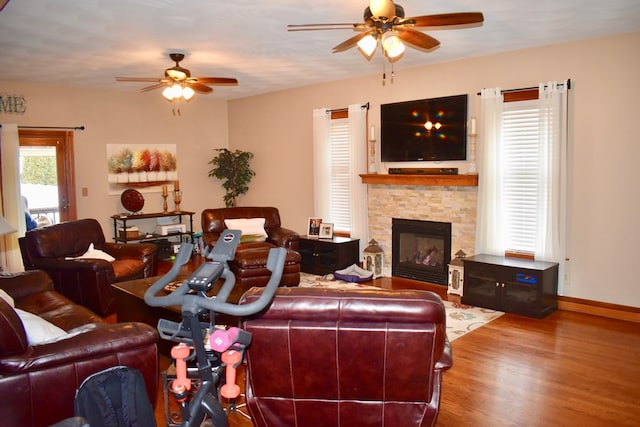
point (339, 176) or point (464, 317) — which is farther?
point (339, 176)

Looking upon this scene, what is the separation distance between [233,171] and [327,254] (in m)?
2.66

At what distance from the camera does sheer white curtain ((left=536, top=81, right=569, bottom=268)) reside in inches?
199

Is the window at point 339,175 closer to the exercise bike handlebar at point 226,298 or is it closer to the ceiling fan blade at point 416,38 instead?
the ceiling fan blade at point 416,38

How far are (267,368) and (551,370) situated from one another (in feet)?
7.68

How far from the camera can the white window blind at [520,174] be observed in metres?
5.31

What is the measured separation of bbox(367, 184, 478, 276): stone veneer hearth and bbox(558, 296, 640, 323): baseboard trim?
1.15m

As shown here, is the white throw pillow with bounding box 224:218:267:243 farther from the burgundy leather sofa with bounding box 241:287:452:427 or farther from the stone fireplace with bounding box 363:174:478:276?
the burgundy leather sofa with bounding box 241:287:452:427

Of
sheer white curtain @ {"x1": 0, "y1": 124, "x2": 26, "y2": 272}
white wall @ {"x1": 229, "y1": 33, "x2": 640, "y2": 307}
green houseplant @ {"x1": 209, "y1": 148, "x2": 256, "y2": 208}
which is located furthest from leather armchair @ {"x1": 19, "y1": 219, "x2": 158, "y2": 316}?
white wall @ {"x1": 229, "y1": 33, "x2": 640, "y2": 307}

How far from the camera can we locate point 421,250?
6.47 m

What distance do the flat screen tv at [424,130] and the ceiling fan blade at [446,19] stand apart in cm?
259

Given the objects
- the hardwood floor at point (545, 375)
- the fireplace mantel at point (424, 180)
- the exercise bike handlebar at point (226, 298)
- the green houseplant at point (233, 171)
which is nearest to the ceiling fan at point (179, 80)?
the fireplace mantel at point (424, 180)

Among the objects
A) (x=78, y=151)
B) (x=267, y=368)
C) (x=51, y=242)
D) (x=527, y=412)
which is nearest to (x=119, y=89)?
(x=78, y=151)

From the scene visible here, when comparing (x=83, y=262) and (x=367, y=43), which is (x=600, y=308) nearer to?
(x=367, y=43)

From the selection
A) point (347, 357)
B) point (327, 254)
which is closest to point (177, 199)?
point (327, 254)
